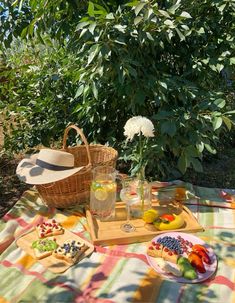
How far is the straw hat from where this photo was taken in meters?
1.96

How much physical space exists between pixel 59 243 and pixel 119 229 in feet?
1.08

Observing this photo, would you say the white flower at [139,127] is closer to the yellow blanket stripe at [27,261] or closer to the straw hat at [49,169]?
the straw hat at [49,169]

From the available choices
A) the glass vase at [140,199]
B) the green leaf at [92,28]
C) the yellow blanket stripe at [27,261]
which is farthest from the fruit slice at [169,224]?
the green leaf at [92,28]

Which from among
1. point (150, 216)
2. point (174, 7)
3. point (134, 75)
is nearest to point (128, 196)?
point (150, 216)

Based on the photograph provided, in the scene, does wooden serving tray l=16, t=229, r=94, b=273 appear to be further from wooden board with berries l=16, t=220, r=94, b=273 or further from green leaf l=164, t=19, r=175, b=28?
green leaf l=164, t=19, r=175, b=28

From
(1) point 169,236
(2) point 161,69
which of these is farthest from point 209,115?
(1) point 169,236

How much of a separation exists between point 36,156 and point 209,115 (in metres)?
1.10

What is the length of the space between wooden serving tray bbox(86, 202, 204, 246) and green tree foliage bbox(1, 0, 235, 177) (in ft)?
1.03

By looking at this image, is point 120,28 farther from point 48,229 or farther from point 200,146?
point 48,229

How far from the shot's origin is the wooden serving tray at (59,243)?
1626 millimetres

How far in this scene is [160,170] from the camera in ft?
8.80

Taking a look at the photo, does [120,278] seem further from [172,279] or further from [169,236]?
[169,236]

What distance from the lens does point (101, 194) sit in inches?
74.2

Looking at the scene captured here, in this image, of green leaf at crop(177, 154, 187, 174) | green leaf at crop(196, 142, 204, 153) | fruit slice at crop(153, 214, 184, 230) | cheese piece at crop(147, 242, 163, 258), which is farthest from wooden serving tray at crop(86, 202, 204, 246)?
→ green leaf at crop(196, 142, 204, 153)
